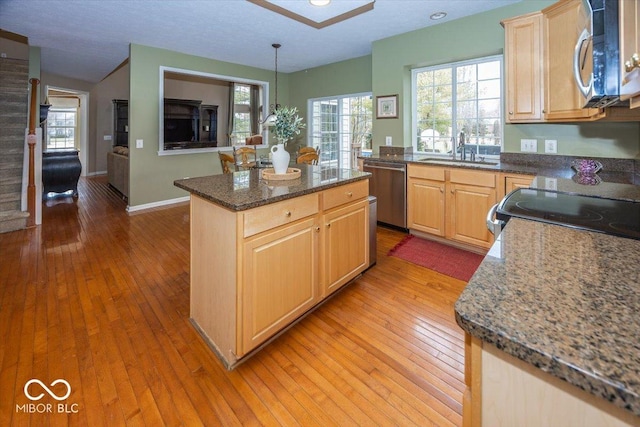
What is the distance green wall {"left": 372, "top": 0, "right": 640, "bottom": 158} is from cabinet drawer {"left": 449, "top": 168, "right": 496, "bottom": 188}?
645 millimetres

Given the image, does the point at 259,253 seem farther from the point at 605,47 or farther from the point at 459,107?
the point at 459,107

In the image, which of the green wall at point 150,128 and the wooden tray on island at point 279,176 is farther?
the green wall at point 150,128

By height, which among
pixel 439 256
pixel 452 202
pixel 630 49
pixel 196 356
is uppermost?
pixel 630 49

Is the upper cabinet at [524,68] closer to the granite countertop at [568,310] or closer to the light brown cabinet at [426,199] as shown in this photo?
the light brown cabinet at [426,199]

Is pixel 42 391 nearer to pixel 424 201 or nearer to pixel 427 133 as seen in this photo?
pixel 424 201

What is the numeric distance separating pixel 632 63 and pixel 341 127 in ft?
18.1

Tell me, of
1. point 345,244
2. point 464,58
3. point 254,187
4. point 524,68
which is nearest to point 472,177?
point 524,68

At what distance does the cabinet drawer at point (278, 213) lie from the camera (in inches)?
64.4

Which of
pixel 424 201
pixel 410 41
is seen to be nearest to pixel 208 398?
pixel 424 201

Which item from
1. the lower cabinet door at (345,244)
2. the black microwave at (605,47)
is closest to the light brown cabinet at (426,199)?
the lower cabinet door at (345,244)

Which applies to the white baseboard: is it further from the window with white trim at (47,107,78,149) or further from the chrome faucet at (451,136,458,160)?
the window with white trim at (47,107,78,149)

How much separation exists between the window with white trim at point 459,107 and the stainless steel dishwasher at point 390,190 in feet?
2.57

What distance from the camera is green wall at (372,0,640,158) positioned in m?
2.92

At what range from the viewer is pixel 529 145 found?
3.34 meters
